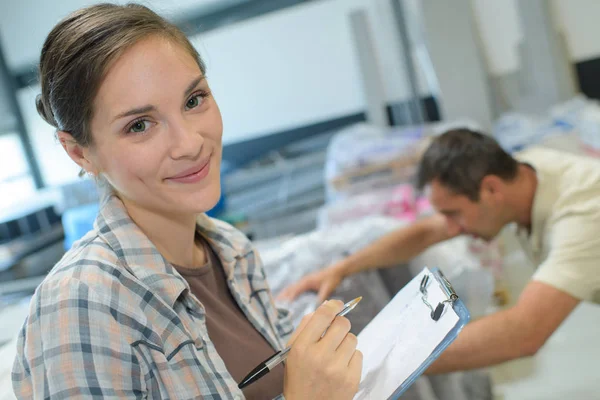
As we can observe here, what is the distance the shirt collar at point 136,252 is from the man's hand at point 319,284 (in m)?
0.80

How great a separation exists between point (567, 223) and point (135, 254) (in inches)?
44.5

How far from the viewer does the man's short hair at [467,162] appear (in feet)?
5.90

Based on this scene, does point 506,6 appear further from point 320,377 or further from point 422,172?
point 320,377

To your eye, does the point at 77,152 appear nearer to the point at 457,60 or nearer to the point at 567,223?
the point at 567,223

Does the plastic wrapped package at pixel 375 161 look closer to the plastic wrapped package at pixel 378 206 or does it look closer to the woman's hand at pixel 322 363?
the plastic wrapped package at pixel 378 206

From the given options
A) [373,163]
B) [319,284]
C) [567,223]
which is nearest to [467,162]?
[567,223]

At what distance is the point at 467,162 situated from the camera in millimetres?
1812

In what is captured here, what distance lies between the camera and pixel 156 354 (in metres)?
0.88

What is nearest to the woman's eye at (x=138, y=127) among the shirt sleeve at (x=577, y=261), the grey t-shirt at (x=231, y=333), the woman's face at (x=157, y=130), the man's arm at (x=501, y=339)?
the woman's face at (x=157, y=130)

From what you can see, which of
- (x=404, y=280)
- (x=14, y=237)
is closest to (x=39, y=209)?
(x=14, y=237)

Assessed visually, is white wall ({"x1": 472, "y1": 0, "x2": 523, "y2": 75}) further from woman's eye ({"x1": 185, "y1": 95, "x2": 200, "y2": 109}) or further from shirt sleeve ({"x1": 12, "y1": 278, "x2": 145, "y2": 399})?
shirt sleeve ({"x1": 12, "y1": 278, "x2": 145, "y2": 399})

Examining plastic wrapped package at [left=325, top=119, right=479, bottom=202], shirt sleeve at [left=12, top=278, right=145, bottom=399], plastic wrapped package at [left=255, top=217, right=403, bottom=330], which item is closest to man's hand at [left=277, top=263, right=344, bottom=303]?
plastic wrapped package at [left=255, top=217, right=403, bottom=330]

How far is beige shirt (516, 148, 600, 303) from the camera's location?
4.98 feet

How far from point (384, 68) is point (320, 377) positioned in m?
3.73
